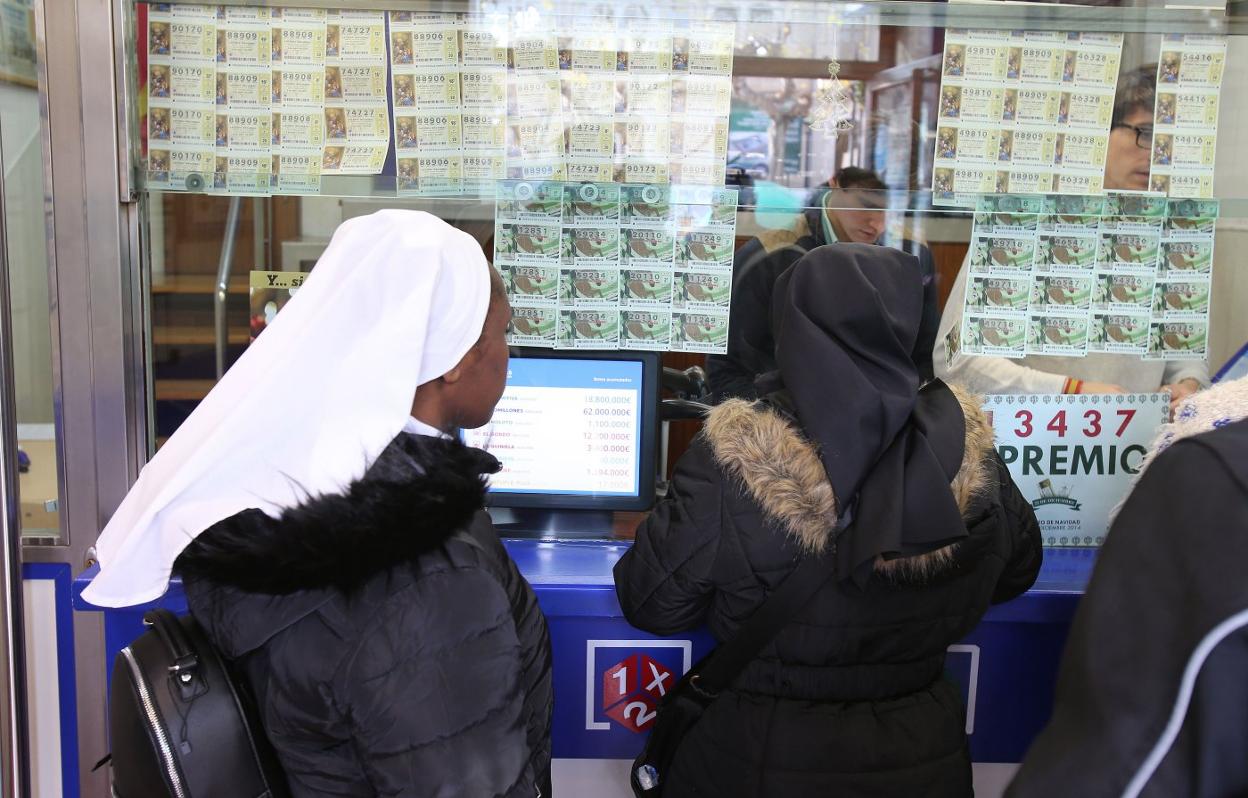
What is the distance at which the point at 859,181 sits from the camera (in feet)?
8.96

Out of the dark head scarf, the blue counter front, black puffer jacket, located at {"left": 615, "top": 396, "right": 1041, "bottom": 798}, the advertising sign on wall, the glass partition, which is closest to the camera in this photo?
the dark head scarf

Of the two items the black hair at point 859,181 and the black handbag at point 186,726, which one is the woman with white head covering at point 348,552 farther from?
the black hair at point 859,181

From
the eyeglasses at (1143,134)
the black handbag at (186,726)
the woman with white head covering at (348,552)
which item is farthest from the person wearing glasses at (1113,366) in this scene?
the black handbag at (186,726)

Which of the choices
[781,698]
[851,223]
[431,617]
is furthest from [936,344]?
[431,617]

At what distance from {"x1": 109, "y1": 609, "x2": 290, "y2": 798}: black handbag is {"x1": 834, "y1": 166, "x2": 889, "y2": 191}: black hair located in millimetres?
1946

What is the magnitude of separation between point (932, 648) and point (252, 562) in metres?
1.17

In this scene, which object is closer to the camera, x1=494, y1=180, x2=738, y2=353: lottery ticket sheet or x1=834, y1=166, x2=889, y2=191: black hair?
x1=494, y1=180, x2=738, y2=353: lottery ticket sheet

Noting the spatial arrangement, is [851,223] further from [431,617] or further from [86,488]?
[86,488]

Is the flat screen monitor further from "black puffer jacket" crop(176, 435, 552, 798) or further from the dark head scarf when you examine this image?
"black puffer jacket" crop(176, 435, 552, 798)

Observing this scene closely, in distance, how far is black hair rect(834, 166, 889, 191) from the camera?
2.69 meters

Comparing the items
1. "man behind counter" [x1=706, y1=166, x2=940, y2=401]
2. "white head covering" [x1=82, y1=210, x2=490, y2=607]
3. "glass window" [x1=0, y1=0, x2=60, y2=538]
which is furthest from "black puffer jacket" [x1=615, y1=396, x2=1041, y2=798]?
"glass window" [x1=0, y1=0, x2=60, y2=538]

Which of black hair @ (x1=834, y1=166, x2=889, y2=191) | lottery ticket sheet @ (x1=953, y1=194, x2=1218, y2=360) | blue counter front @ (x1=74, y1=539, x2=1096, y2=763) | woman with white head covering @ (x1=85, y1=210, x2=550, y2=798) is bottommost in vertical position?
blue counter front @ (x1=74, y1=539, x2=1096, y2=763)

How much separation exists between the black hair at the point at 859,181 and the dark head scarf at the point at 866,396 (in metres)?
1.04

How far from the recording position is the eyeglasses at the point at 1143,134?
2.47m
